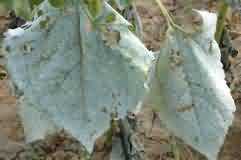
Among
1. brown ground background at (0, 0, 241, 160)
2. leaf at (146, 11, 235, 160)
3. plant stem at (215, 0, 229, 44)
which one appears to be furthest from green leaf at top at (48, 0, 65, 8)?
brown ground background at (0, 0, 241, 160)

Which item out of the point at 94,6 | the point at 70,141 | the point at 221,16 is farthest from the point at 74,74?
the point at 70,141

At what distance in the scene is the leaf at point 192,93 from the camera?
83 centimetres

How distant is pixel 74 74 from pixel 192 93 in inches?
7.0

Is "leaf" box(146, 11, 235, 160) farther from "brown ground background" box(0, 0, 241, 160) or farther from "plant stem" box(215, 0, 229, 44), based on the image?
"brown ground background" box(0, 0, 241, 160)

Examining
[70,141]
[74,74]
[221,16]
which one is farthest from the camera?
[70,141]

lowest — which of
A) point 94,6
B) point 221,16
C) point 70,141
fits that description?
point 70,141

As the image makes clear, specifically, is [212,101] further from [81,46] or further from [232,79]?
[232,79]

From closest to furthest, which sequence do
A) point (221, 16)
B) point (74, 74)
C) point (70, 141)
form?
1. point (74, 74)
2. point (221, 16)
3. point (70, 141)

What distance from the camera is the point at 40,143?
86.9 inches

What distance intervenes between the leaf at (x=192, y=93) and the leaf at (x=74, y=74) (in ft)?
0.23

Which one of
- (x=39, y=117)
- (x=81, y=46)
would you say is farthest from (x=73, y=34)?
(x=39, y=117)

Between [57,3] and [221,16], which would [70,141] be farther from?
[57,3]

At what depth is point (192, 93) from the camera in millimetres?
892

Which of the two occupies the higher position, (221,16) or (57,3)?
(57,3)
